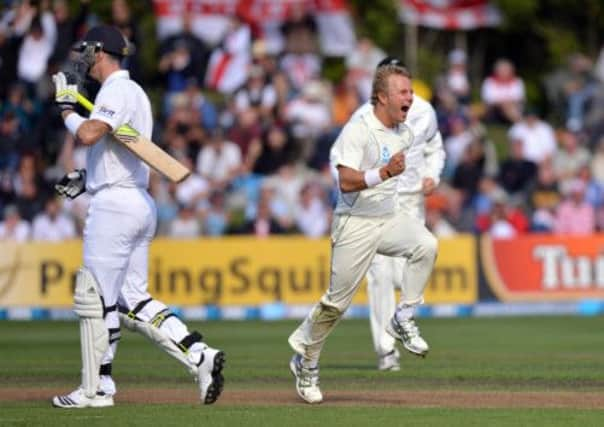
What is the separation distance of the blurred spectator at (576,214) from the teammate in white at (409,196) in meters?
9.66

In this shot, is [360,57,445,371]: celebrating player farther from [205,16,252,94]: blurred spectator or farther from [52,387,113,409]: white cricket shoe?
[205,16,252,94]: blurred spectator

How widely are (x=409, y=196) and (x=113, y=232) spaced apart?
4.00m

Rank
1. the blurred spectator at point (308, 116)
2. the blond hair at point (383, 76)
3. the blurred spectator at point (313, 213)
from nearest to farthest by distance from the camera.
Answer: the blond hair at point (383, 76), the blurred spectator at point (313, 213), the blurred spectator at point (308, 116)

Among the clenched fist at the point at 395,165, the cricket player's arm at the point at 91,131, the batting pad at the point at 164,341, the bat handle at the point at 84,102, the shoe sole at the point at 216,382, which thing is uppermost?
the bat handle at the point at 84,102

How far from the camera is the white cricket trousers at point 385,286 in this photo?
44.9 ft

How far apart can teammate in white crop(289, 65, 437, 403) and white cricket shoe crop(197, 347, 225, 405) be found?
708mm

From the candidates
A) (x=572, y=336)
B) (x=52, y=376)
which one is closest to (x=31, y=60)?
(x=572, y=336)

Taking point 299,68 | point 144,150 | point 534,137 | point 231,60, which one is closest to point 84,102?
point 144,150

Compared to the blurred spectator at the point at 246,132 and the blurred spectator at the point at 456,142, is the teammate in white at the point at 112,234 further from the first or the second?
the blurred spectator at the point at 456,142

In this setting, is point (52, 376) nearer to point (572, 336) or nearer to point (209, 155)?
point (572, 336)

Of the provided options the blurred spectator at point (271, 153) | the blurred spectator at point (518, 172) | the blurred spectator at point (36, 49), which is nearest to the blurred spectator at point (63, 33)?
the blurred spectator at point (36, 49)

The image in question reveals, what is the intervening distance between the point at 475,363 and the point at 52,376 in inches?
147

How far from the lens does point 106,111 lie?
1038cm

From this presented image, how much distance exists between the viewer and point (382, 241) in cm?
1133
